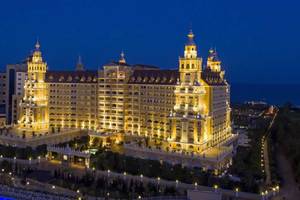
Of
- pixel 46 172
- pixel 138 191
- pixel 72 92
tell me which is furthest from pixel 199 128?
pixel 72 92

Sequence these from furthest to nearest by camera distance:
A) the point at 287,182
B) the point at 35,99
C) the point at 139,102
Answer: the point at 35,99
the point at 139,102
the point at 287,182

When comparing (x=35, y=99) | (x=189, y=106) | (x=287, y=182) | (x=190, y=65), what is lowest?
(x=287, y=182)

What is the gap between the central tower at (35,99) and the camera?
42312 mm

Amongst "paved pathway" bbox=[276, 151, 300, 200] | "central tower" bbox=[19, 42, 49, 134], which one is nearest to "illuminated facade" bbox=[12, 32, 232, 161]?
"central tower" bbox=[19, 42, 49, 134]

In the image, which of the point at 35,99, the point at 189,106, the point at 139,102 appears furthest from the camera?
the point at 35,99

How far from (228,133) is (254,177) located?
14762 millimetres

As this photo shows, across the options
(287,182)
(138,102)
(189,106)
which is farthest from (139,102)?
(287,182)

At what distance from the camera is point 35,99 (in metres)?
42.9

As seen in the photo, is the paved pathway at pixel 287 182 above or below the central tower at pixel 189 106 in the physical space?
below

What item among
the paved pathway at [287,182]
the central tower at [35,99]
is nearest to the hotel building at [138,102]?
the central tower at [35,99]

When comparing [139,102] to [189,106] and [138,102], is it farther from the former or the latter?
[189,106]

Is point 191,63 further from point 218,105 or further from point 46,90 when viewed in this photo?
point 46,90

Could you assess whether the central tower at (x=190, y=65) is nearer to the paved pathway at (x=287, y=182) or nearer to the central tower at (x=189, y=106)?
the central tower at (x=189, y=106)

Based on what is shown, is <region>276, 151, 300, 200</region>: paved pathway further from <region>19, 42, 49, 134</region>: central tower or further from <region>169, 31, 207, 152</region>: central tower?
<region>19, 42, 49, 134</region>: central tower
